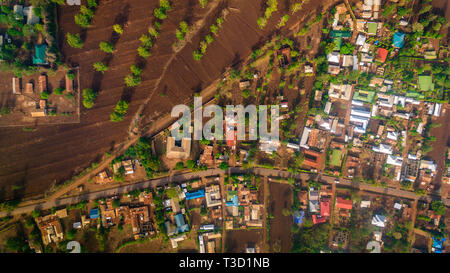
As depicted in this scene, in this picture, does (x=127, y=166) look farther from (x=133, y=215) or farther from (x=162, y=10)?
(x=162, y=10)

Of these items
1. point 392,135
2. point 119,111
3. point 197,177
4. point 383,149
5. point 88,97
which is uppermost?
point 88,97

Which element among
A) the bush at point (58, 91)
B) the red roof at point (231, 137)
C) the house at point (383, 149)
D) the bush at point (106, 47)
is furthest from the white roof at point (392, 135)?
the bush at point (58, 91)

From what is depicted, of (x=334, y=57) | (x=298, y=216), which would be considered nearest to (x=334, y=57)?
(x=334, y=57)

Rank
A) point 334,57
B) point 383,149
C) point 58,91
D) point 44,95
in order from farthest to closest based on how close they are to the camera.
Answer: point 383,149
point 334,57
point 58,91
point 44,95

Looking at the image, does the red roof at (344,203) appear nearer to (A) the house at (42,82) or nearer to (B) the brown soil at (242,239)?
(B) the brown soil at (242,239)

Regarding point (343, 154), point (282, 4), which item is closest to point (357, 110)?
point (343, 154)

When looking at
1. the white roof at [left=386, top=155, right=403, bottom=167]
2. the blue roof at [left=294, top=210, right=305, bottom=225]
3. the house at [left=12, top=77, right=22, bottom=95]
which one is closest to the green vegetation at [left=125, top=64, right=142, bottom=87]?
the house at [left=12, top=77, right=22, bottom=95]
